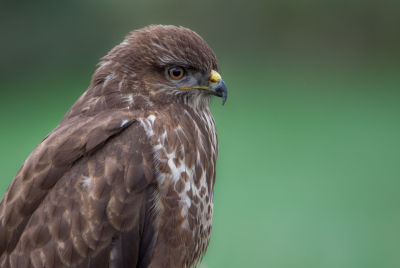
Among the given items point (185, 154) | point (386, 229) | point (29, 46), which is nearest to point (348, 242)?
point (386, 229)

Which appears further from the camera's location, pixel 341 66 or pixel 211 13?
pixel 341 66

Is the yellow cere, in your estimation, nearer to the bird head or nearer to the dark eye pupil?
the bird head

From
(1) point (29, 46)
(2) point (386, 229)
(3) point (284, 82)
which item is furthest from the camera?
(3) point (284, 82)

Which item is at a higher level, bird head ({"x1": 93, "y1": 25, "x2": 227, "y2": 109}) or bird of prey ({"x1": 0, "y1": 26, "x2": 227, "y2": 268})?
bird head ({"x1": 93, "y1": 25, "x2": 227, "y2": 109})

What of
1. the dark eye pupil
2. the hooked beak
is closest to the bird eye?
the dark eye pupil

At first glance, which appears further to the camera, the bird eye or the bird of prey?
the bird eye

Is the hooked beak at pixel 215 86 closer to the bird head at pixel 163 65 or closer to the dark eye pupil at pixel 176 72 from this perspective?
the bird head at pixel 163 65

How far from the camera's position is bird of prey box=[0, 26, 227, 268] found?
230 cm

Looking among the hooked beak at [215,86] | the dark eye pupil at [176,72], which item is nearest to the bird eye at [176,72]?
the dark eye pupil at [176,72]

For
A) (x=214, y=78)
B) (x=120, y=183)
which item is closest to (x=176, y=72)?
(x=214, y=78)

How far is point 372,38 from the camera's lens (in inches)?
467

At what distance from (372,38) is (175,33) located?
10.2m

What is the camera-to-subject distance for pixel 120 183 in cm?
233

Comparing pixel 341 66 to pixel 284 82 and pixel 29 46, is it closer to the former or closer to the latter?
pixel 284 82
